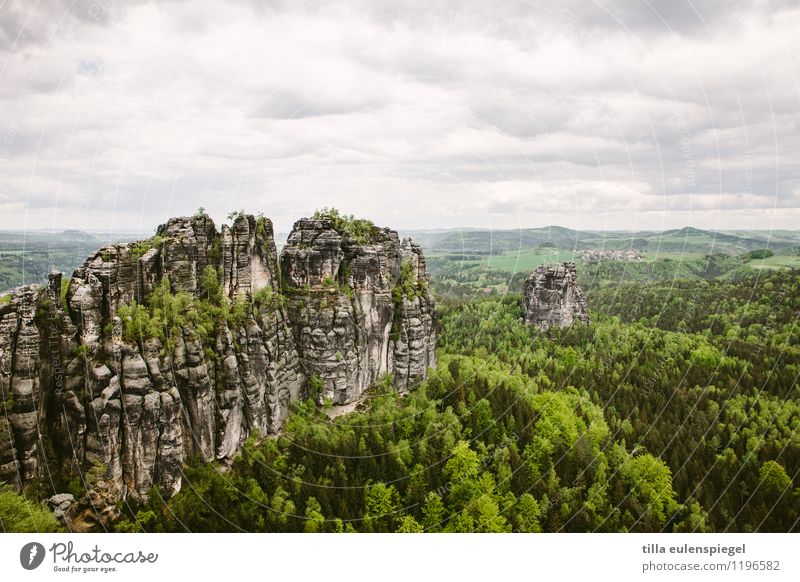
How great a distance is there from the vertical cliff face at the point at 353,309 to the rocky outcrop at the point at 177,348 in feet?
0.40

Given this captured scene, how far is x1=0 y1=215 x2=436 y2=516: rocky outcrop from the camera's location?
23.4 m

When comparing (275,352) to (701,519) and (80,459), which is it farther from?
(701,519)

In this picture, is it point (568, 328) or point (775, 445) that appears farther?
point (568, 328)

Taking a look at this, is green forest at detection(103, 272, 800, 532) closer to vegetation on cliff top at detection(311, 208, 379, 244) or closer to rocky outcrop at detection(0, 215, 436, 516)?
rocky outcrop at detection(0, 215, 436, 516)

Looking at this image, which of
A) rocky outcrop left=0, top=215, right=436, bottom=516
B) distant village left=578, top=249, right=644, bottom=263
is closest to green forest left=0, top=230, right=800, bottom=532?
rocky outcrop left=0, top=215, right=436, bottom=516

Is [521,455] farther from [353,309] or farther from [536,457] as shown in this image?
[353,309]

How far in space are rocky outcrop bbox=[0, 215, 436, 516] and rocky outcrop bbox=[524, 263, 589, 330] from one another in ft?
122

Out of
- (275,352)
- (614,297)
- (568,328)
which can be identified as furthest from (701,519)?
(614,297)

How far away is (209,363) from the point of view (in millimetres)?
29766

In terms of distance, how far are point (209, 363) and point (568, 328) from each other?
56281 millimetres
